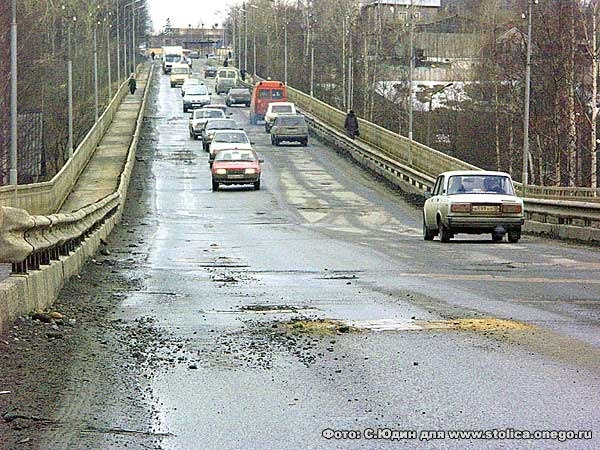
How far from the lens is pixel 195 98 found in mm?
89938

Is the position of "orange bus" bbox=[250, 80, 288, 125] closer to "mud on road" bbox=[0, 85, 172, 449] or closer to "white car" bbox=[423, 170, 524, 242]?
"white car" bbox=[423, 170, 524, 242]

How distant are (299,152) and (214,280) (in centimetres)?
4713

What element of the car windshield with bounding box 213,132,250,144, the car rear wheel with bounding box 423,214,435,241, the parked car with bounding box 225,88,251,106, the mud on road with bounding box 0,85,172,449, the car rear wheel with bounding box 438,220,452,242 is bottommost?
the car rear wheel with bounding box 423,214,435,241

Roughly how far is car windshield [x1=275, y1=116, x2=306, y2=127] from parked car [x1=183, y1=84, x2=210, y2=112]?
22.2 metres

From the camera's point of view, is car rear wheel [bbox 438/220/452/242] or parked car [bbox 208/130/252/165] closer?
car rear wheel [bbox 438/220/452/242]

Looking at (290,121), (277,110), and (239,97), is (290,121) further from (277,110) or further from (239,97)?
(239,97)

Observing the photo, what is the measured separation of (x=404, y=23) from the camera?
106 metres

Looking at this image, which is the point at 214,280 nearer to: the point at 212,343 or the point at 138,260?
the point at 138,260

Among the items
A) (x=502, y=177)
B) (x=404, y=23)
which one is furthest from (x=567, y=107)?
(x=404, y=23)

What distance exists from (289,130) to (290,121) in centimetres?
94

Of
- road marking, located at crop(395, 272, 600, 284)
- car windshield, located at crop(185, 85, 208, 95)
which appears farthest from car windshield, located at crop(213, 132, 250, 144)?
road marking, located at crop(395, 272, 600, 284)

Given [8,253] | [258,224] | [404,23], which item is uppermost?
[404,23]

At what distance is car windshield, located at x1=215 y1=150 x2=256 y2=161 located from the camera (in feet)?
154

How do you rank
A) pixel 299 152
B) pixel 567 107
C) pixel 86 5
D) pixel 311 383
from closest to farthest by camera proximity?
pixel 311 383, pixel 567 107, pixel 299 152, pixel 86 5
